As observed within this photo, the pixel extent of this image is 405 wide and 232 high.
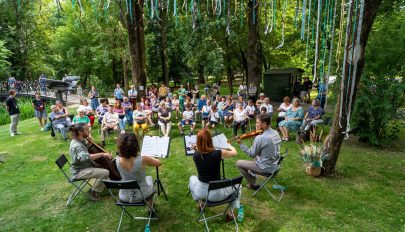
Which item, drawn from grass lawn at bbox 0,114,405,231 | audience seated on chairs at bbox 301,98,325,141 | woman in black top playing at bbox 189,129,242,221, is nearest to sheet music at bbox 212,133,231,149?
woman in black top playing at bbox 189,129,242,221

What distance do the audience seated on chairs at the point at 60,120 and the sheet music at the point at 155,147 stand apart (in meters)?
4.95

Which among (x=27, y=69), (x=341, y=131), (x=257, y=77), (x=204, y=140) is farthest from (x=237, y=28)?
(x=27, y=69)

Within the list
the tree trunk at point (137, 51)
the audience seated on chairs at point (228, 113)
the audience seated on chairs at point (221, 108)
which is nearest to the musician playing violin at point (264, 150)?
the audience seated on chairs at point (228, 113)

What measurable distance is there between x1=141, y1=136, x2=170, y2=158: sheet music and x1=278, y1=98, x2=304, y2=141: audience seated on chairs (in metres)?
4.44

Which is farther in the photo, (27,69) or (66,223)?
(27,69)

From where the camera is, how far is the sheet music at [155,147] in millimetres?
4164

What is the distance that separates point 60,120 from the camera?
823cm

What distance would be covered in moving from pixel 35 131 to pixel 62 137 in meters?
2.00

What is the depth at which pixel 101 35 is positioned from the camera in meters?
19.6

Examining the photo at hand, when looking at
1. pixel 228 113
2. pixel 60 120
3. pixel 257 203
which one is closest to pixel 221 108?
pixel 228 113

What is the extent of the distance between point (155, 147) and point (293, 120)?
472 centimetres

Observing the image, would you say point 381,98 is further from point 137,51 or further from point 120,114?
point 137,51

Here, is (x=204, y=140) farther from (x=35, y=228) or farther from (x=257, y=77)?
(x=257, y=77)

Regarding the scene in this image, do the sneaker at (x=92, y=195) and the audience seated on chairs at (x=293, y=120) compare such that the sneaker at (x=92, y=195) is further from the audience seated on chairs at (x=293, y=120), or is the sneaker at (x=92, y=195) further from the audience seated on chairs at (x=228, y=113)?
the audience seated on chairs at (x=228, y=113)
